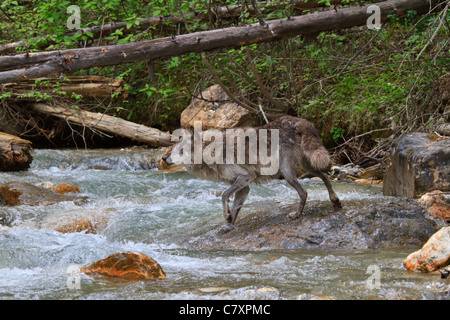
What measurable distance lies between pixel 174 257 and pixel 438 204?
3519 mm

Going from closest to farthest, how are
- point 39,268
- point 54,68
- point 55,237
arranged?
point 39,268 → point 55,237 → point 54,68

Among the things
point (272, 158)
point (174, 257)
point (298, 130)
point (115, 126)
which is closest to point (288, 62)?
point (115, 126)

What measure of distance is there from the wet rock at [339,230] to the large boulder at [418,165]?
68cm

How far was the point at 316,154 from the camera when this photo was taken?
6355mm

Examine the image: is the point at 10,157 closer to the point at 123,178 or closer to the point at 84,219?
the point at 123,178

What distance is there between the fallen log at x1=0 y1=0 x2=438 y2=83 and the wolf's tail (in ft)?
7.28

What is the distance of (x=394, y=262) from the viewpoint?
16.1ft

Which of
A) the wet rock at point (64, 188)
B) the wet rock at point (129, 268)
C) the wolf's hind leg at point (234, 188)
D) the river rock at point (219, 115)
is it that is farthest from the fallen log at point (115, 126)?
the wet rock at point (129, 268)

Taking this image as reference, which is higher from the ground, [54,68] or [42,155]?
[54,68]

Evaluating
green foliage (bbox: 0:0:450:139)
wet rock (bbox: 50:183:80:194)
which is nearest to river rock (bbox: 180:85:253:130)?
green foliage (bbox: 0:0:450:139)

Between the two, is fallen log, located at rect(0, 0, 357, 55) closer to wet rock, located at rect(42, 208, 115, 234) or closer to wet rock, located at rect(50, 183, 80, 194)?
wet rock, located at rect(50, 183, 80, 194)
